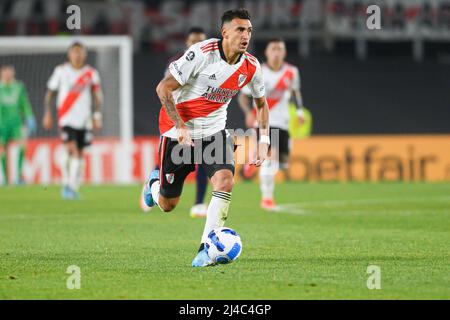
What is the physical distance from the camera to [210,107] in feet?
29.0

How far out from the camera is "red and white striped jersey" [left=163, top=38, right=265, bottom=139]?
8492 mm

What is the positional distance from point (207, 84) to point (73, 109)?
9.09 metres

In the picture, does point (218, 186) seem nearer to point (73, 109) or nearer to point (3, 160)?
point (73, 109)

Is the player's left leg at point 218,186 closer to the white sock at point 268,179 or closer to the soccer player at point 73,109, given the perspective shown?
the white sock at point 268,179

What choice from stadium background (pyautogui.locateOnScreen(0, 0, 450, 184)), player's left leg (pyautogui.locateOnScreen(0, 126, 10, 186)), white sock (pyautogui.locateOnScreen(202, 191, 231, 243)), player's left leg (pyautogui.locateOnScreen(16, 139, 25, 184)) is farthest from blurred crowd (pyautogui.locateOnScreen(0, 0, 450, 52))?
white sock (pyautogui.locateOnScreen(202, 191, 231, 243))

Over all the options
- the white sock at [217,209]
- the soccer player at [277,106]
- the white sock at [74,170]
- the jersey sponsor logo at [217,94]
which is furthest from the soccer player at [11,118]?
the white sock at [217,209]

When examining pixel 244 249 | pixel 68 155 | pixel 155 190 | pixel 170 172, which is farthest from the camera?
pixel 68 155

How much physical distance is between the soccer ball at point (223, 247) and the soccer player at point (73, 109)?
30.3 feet

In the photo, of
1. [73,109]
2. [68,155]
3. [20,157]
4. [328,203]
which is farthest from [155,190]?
[20,157]

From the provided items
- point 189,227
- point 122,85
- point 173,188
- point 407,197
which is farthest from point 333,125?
point 173,188

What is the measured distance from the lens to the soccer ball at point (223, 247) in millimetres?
8086

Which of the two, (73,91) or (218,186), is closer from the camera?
(218,186)

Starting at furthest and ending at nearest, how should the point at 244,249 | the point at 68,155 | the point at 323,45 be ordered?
the point at 323,45 < the point at 68,155 < the point at 244,249

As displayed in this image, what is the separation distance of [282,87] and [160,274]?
772cm
